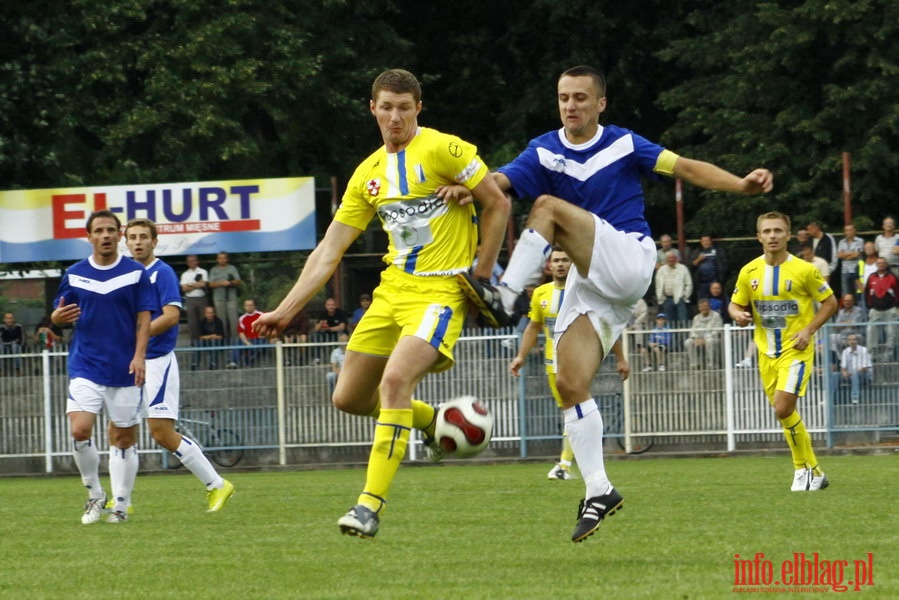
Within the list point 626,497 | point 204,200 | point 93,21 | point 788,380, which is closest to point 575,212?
point 626,497

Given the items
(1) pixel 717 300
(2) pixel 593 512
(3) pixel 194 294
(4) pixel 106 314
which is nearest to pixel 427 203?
(2) pixel 593 512

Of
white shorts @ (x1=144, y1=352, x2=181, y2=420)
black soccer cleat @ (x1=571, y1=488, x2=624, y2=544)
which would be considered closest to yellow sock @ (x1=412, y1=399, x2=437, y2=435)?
black soccer cleat @ (x1=571, y1=488, x2=624, y2=544)

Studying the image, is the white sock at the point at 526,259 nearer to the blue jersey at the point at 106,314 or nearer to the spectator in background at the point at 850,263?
the blue jersey at the point at 106,314

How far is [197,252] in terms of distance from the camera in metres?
23.9

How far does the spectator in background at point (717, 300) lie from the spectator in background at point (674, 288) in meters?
0.31

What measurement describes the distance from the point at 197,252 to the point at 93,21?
26.1 feet

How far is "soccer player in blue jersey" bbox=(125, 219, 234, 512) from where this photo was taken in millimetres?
11477

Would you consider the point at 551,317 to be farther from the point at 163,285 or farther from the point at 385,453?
the point at 385,453

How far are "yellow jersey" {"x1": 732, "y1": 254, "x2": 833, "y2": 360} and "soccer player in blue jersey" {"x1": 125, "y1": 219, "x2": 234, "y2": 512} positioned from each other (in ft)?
15.0

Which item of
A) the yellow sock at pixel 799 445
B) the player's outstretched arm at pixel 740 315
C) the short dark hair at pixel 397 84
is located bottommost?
the yellow sock at pixel 799 445

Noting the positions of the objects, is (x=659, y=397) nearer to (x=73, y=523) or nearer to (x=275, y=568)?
(x=73, y=523)

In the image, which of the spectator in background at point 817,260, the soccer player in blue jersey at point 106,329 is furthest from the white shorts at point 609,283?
A: the spectator in background at point 817,260

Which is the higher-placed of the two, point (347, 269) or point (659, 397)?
point (347, 269)

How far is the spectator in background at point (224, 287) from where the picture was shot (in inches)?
896
